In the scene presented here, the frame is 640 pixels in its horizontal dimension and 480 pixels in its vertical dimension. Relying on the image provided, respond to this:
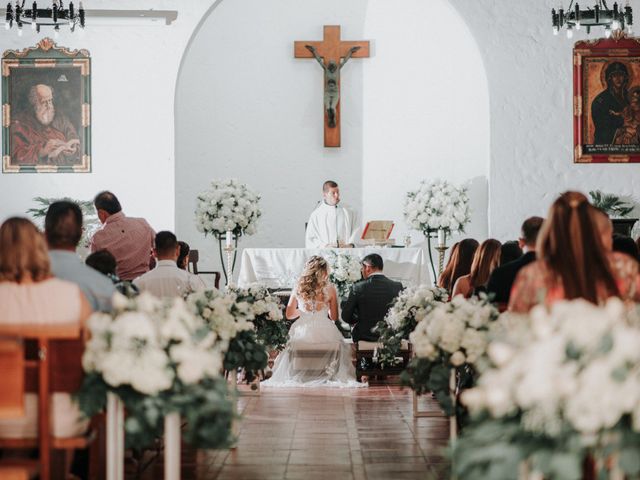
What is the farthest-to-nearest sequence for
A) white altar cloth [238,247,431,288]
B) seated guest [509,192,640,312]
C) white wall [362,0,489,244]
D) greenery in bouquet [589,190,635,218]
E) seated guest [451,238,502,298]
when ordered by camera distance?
white wall [362,0,489,244], greenery in bouquet [589,190,635,218], white altar cloth [238,247,431,288], seated guest [451,238,502,298], seated guest [509,192,640,312]

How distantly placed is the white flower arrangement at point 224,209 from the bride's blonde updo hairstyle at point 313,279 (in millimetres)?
1674

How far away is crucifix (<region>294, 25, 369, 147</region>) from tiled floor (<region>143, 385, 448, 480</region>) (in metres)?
5.64

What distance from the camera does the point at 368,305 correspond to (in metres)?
9.02

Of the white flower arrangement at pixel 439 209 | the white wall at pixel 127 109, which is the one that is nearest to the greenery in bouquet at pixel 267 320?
the white flower arrangement at pixel 439 209

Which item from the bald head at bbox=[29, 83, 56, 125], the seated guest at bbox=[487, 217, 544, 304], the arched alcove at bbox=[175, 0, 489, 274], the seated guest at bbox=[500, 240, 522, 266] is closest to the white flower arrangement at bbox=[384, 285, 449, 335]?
the seated guest at bbox=[500, 240, 522, 266]

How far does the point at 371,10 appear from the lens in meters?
13.5

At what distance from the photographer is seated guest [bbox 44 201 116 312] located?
461cm

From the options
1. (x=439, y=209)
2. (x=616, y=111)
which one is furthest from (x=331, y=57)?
(x=616, y=111)

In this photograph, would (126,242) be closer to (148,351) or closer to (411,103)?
(148,351)

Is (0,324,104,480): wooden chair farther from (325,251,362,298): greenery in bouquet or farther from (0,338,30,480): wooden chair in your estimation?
(325,251,362,298): greenery in bouquet

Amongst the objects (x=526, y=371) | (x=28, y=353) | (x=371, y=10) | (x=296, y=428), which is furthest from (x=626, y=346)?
(x=371, y=10)

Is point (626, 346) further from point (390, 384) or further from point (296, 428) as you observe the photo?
point (390, 384)

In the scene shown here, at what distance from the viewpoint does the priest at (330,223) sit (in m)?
11.5

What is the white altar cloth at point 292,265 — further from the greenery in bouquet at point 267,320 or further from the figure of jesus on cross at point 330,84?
the greenery in bouquet at point 267,320
